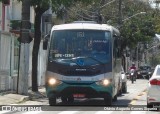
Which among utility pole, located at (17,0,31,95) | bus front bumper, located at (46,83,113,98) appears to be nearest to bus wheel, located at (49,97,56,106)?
bus front bumper, located at (46,83,113,98)

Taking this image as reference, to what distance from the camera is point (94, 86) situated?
20297mm

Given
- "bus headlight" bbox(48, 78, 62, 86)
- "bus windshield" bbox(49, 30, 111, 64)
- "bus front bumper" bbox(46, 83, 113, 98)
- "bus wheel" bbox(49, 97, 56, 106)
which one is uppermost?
"bus windshield" bbox(49, 30, 111, 64)

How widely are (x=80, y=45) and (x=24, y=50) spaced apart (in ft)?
20.7

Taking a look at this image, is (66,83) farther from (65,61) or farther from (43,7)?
(43,7)

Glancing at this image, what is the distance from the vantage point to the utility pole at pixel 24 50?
86.1 feet

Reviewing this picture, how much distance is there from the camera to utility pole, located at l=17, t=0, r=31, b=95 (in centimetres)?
2625

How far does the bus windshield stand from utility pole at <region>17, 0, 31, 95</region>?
5.57m

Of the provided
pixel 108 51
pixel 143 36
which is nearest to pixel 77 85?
pixel 108 51

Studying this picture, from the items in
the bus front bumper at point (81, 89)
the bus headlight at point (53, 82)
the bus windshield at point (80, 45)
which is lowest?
the bus front bumper at point (81, 89)

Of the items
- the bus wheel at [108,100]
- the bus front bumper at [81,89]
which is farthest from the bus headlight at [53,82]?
the bus wheel at [108,100]

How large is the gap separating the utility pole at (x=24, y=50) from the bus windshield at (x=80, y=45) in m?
5.57

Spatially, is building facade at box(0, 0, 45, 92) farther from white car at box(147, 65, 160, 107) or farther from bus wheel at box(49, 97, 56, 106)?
white car at box(147, 65, 160, 107)

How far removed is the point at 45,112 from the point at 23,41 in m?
9.07

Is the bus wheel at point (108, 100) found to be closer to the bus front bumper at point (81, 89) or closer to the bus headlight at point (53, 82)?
the bus front bumper at point (81, 89)
